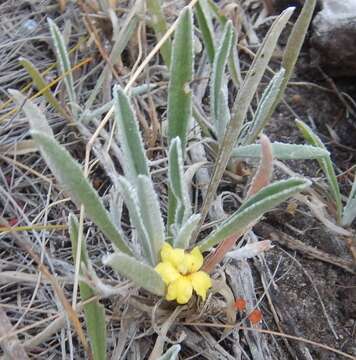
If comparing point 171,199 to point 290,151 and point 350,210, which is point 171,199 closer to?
point 290,151

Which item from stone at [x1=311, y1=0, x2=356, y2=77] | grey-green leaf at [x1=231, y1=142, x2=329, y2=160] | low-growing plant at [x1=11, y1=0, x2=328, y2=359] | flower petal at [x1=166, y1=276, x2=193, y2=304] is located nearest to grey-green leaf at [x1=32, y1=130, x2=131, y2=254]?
low-growing plant at [x1=11, y1=0, x2=328, y2=359]

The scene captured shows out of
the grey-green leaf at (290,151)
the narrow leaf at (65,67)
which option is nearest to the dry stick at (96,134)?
the narrow leaf at (65,67)

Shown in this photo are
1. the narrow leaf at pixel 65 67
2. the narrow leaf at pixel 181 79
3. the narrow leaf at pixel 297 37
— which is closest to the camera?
the narrow leaf at pixel 181 79

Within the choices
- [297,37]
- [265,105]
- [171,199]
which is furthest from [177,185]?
[297,37]

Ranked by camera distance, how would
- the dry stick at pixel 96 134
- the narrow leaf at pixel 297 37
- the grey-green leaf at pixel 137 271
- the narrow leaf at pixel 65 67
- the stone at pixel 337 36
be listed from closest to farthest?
the grey-green leaf at pixel 137 271
the dry stick at pixel 96 134
the narrow leaf at pixel 297 37
the narrow leaf at pixel 65 67
the stone at pixel 337 36

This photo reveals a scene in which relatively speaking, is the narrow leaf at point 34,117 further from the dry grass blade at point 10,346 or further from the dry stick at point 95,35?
the dry stick at point 95,35

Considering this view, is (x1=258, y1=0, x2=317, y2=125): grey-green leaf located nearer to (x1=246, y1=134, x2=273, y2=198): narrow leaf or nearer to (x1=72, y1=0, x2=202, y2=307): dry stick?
(x1=72, y1=0, x2=202, y2=307): dry stick
